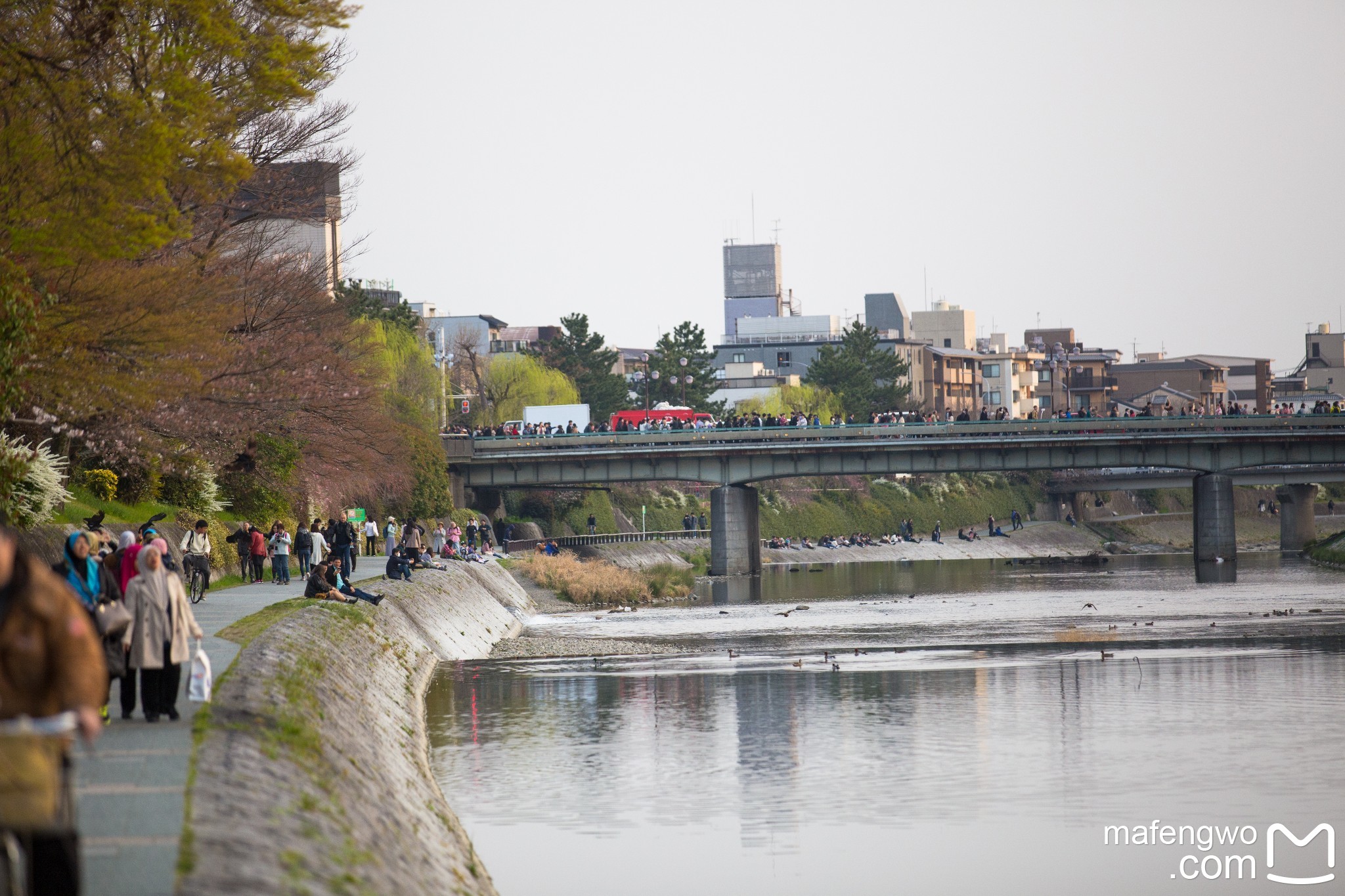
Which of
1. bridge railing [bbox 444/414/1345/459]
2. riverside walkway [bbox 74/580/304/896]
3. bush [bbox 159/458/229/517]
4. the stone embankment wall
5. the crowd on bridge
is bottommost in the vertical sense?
the stone embankment wall

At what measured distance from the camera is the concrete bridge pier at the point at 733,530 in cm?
8375

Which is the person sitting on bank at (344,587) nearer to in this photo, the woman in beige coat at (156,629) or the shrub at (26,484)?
the shrub at (26,484)

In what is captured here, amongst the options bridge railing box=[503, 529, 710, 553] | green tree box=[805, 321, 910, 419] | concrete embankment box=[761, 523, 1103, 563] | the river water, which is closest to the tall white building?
green tree box=[805, 321, 910, 419]

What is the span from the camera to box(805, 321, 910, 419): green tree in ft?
443

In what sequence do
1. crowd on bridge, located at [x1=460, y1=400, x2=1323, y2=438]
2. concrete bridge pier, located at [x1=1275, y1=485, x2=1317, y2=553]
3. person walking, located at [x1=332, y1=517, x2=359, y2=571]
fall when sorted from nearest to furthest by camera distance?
person walking, located at [x1=332, y1=517, x2=359, y2=571] → crowd on bridge, located at [x1=460, y1=400, x2=1323, y2=438] → concrete bridge pier, located at [x1=1275, y1=485, x2=1317, y2=553]

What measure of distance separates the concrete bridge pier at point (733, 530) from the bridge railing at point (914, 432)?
302 cm

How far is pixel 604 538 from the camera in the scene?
89.3m

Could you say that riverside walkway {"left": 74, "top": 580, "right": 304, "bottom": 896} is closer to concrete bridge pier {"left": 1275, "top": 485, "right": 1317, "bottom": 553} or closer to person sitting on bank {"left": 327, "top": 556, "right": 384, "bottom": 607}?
person sitting on bank {"left": 327, "top": 556, "right": 384, "bottom": 607}

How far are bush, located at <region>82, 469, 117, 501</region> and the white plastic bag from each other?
2121cm

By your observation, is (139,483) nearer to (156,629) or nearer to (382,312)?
(156,629)

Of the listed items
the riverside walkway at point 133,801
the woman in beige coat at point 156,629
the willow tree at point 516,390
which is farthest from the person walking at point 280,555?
the willow tree at point 516,390

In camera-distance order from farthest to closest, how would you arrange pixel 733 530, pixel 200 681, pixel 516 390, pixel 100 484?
1. pixel 516 390
2. pixel 733 530
3. pixel 100 484
4. pixel 200 681

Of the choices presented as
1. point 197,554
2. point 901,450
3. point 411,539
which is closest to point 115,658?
point 197,554

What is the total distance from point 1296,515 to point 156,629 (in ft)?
352
